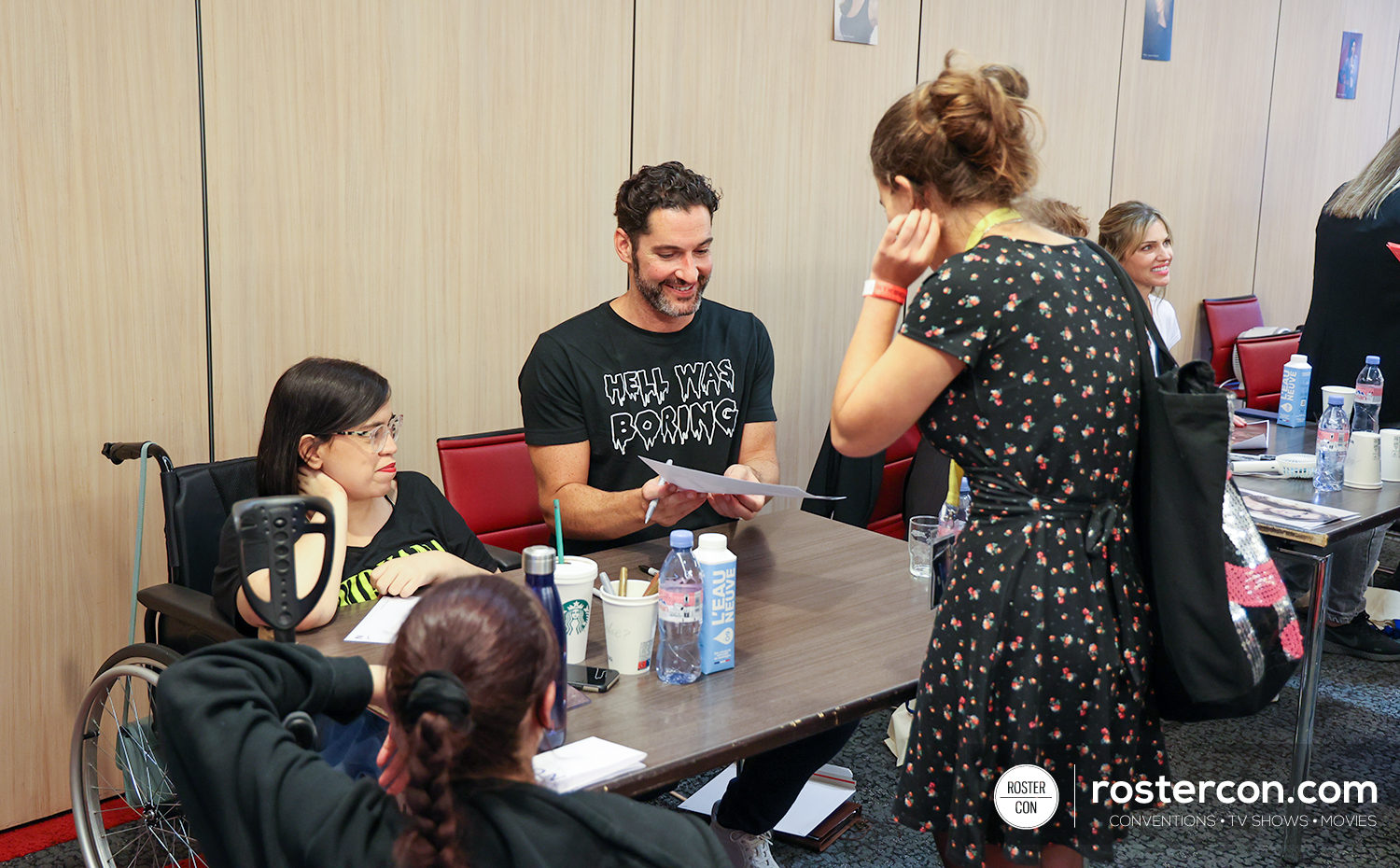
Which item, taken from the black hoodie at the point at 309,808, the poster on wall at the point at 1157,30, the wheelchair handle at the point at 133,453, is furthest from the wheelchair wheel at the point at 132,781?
the poster on wall at the point at 1157,30

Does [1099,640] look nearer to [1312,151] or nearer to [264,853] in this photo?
[264,853]

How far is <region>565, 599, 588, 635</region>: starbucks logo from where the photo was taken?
5.27 ft

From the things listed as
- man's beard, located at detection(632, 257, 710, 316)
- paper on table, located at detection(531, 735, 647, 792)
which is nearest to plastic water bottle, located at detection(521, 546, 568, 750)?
paper on table, located at detection(531, 735, 647, 792)

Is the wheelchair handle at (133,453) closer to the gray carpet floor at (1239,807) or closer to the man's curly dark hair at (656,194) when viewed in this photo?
the gray carpet floor at (1239,807)

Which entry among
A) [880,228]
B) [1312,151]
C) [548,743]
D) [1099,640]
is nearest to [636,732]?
[548,743]

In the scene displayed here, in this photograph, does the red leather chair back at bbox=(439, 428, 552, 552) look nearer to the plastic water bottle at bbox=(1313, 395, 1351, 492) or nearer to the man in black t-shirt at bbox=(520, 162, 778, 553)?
the man in black t-shirt at bbox=(520, 162, 778, 553)

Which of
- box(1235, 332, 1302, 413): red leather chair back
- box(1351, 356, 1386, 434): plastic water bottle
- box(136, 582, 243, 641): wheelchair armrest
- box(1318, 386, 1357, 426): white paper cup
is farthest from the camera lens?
box(1235, 332, 1302, 413): red leather chair back

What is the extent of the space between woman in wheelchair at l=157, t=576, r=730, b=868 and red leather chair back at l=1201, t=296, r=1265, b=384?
15.7ft

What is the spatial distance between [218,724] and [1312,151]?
5.97 metres

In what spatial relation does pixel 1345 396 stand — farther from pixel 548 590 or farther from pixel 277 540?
pixel 277 540

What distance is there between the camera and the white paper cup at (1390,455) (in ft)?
9.28

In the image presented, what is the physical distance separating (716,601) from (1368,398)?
2.42m

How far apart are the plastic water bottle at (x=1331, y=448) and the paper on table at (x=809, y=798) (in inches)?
54.3

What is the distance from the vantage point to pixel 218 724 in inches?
41.3
